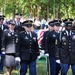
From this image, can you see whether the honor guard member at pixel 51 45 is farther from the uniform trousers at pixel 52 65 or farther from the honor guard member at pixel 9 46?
the honor guard member at pixel 9 46

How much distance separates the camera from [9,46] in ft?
32.6

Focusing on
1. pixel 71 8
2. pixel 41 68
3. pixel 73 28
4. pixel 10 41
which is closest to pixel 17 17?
pixel 41 68

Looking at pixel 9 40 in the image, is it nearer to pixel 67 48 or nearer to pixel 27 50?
pixel 27 50

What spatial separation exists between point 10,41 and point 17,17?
3.28 metres

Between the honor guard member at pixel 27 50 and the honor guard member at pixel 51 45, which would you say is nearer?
the honor guard member at pixel 27 50

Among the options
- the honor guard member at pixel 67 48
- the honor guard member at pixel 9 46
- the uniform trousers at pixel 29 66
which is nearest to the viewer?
the honor guard member at pixel 67 48

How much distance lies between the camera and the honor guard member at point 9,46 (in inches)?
386

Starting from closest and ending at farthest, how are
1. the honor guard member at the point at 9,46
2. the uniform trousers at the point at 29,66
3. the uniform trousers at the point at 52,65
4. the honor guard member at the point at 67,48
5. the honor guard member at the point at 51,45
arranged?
the honor guard member at the point at 67,48
the uniform trousers at the point at 29,66
the honor guard member at the point at 9,46
the honor guard member at the point at 51,45
the uniform trousers at the point at 52,65

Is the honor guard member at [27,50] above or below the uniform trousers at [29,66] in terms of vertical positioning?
above

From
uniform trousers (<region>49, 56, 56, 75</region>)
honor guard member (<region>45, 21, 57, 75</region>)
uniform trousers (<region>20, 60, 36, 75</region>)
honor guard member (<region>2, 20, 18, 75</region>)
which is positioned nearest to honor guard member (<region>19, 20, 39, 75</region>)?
uniform trousers (<region>20, 60, 36, 75</region>)

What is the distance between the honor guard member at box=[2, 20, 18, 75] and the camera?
9.80 m

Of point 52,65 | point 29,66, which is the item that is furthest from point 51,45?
point 29,66

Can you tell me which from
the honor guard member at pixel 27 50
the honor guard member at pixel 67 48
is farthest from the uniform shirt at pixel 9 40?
the honor guard member at pixel 67 48

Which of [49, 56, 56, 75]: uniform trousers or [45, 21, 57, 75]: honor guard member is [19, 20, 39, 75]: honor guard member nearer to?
[45, 21, 57, 75]: honor guard member
